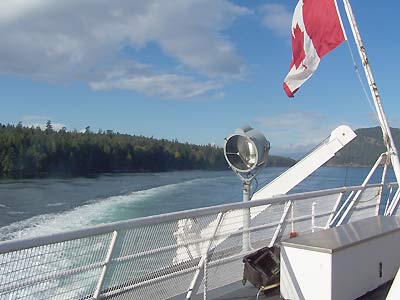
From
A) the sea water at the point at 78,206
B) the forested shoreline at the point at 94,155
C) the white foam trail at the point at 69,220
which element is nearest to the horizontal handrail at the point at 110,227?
the sea water at the point at 78,206

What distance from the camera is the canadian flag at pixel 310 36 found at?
→ 15.7 ft

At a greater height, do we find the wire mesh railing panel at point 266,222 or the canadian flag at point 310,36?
the canadian flag at point 310,36

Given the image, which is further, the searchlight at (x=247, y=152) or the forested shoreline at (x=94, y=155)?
the forested shoreline at (x=94, y=155)

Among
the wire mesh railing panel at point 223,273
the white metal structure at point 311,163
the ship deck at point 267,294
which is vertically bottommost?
the ship deck at point 267,294

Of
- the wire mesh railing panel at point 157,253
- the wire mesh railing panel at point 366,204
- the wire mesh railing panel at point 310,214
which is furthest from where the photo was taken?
the wire mesh railing panel at point 366,204

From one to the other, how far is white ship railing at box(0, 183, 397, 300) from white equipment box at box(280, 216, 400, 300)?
1.53 ft

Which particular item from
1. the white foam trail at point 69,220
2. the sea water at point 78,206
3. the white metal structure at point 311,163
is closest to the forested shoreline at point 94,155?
the sea water at point 78,206

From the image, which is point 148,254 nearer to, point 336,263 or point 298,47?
point 336,263

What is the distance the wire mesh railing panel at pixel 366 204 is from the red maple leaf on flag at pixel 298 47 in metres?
1.80

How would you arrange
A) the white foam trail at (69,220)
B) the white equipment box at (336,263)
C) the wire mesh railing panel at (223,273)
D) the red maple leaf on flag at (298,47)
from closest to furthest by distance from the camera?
the white equipment box at (336,263), the wire mesh railing panel at (223,273), the red maple leaf on flag at (298,47), the white foam trail at (69,220)

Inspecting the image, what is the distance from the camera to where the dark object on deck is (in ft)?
12.3

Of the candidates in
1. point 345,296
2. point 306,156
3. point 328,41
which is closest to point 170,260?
point 345,296

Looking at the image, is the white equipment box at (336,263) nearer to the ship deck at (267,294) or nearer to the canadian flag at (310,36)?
the ship deck at (267,294)

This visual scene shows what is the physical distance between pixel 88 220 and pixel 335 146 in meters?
11.5
